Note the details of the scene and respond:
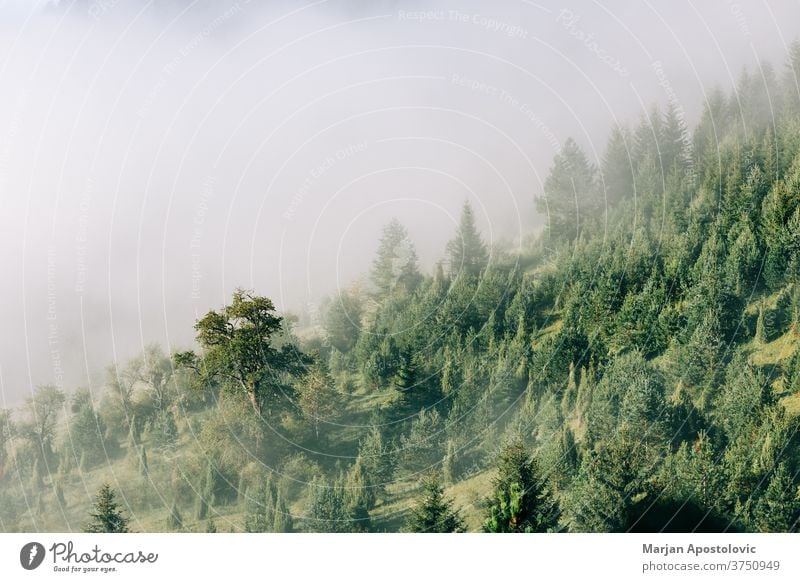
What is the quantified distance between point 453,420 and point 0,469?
128 ft

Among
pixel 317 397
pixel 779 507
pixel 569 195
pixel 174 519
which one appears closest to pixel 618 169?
pixel 569 195

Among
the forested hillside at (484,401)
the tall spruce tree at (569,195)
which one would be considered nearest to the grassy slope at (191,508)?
the forested hillside at (484,401)

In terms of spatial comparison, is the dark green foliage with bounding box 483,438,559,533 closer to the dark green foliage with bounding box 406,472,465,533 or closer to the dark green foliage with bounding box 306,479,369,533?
the dark green foliage with bounding box 406,472,465,533

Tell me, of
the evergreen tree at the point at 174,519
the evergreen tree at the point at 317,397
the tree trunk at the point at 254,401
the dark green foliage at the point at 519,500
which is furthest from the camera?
the evergreen tree at the point at 317,397

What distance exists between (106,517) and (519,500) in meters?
29.0

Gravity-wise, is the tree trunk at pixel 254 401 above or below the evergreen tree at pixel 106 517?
above

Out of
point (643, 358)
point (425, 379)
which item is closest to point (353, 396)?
point (425, 379)

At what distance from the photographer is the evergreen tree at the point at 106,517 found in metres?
61.8

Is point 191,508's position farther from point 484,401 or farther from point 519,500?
point 519,500

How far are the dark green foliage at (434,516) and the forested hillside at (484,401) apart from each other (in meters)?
0.15

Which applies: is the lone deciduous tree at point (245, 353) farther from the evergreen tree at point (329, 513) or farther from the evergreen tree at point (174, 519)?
the evergreen tree at point (174, 519)

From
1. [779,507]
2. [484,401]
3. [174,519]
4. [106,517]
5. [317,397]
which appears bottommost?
[779,507]

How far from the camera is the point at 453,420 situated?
6862 cm

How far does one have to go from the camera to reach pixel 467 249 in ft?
277
